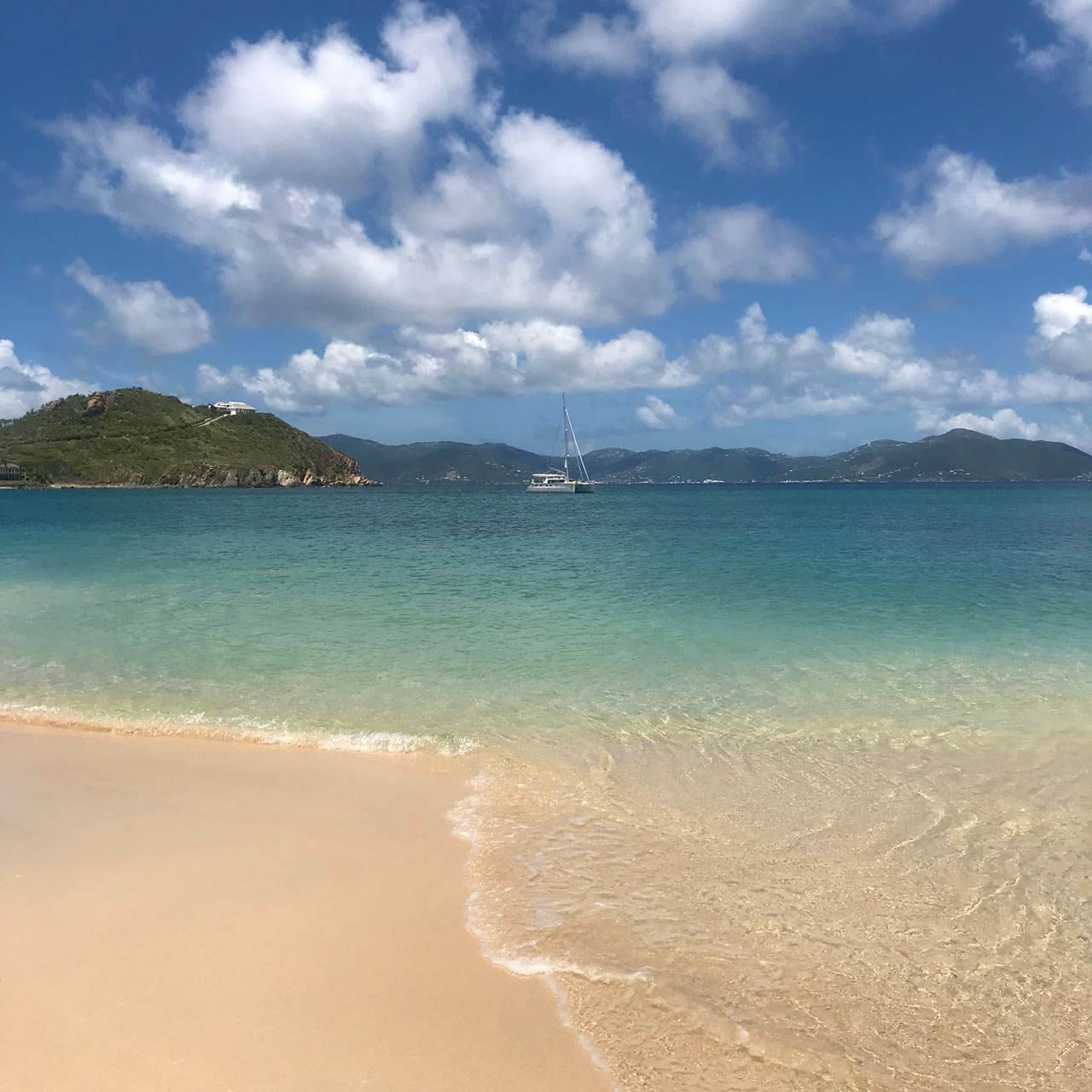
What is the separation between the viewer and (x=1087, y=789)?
354 inches

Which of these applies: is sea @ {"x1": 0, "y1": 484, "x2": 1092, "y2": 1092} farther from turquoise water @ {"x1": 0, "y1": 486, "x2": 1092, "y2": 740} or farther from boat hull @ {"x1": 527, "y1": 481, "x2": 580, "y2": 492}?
boat hull @ {"x1": 527, "y1": 481, "x2": 580, "y2": 492}

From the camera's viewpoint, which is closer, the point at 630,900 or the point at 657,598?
the point at 630,900

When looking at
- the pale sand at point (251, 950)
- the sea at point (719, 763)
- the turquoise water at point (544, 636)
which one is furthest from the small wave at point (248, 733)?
the pale sand at point (251, 950)

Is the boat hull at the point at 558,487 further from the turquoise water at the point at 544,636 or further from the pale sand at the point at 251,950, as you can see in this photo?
the pale sand at the point at 251,950

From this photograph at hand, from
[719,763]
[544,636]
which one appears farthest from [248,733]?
[544,636]

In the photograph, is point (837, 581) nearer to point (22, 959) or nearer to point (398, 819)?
point (398, 819)

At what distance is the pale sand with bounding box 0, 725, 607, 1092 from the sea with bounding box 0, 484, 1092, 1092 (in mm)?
489

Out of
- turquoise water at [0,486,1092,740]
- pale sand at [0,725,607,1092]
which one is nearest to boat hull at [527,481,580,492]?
turquoise water at [0,486,1092,740]

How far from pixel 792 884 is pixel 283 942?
4.52 meters

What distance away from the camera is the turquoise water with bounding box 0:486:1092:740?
12578 mm

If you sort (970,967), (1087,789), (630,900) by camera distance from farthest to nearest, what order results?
(1087,789)
(630,900)
(970,967)

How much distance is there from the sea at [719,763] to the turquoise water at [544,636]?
12 centimetres

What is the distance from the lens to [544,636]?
18016 mm

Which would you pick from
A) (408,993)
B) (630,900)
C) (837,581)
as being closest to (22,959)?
(408,993)
